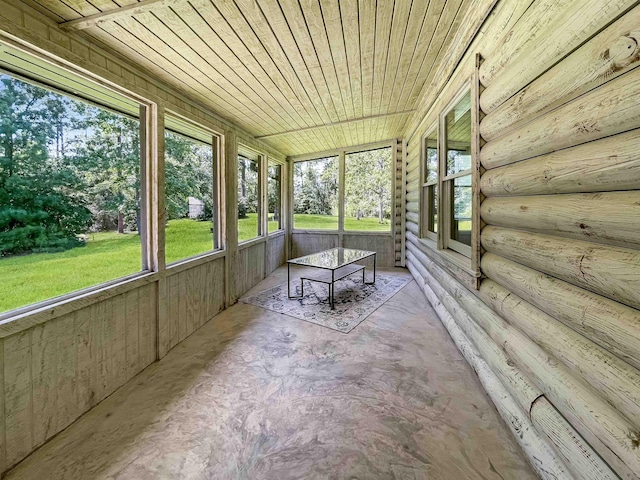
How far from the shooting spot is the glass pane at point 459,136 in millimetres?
2643

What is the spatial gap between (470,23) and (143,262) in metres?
3.33

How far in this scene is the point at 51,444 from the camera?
1622mm

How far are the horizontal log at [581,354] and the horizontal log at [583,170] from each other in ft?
2.02

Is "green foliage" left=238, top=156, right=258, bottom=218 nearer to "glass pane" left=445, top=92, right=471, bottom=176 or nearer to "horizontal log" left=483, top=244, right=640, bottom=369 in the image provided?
"glass pane" left=445, top=92, right=471, bottom=176

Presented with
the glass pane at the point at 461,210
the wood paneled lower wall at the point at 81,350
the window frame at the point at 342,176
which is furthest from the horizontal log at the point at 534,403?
the window frame at the point at 342,176

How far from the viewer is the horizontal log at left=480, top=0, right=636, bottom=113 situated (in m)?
1.06

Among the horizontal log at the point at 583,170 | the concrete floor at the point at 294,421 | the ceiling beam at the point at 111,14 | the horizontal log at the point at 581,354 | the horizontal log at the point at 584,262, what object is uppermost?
the ceiling beam at the point at 111,14

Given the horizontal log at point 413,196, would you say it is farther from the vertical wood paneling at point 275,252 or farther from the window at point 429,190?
the vertical wood paneling at point 275,252

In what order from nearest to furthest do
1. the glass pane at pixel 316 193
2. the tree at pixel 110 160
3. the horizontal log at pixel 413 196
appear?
the tree at pixel 110 160
the horizontal log at pixel 413 196
the glass pane at pixel 316 193

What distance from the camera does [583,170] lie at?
110 centimetres

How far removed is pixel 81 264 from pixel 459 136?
357 cm

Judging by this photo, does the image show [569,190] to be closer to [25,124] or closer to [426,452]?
[426,452]

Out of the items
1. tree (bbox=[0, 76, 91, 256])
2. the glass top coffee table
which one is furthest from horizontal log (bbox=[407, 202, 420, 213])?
tree (bbox=[0, 76, 91, 256])

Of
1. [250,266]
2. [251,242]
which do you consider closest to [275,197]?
[251,242]
